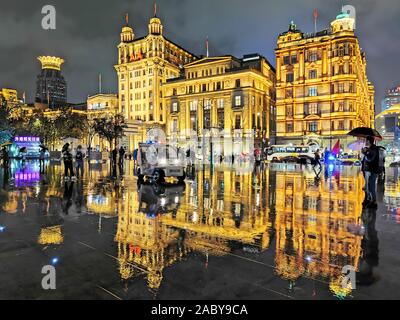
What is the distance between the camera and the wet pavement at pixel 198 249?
147 inches

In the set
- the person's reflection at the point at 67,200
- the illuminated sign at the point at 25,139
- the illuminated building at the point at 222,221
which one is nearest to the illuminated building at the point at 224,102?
the illuminated sign at the point at 25,139

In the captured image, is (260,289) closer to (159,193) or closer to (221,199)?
(221,199)

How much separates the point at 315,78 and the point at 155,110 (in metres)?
45.3

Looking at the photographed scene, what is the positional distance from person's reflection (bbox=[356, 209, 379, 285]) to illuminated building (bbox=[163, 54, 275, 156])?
56391 millimetres

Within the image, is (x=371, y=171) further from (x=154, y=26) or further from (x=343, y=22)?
(x=154, y=26)

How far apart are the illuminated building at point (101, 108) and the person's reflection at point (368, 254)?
97.4 m

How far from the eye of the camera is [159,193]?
39.6 ft

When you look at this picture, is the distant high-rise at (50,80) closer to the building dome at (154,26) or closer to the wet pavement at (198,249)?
the building dome at (154,26)

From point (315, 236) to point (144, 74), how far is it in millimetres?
88423

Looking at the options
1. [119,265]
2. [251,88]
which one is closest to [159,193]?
[119,265]

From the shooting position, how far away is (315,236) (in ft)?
20.0

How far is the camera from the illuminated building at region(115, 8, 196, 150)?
86188 mm

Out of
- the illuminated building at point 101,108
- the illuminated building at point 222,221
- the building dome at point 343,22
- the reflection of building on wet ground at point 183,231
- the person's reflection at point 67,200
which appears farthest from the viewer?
the illuminated building at point 101,108
